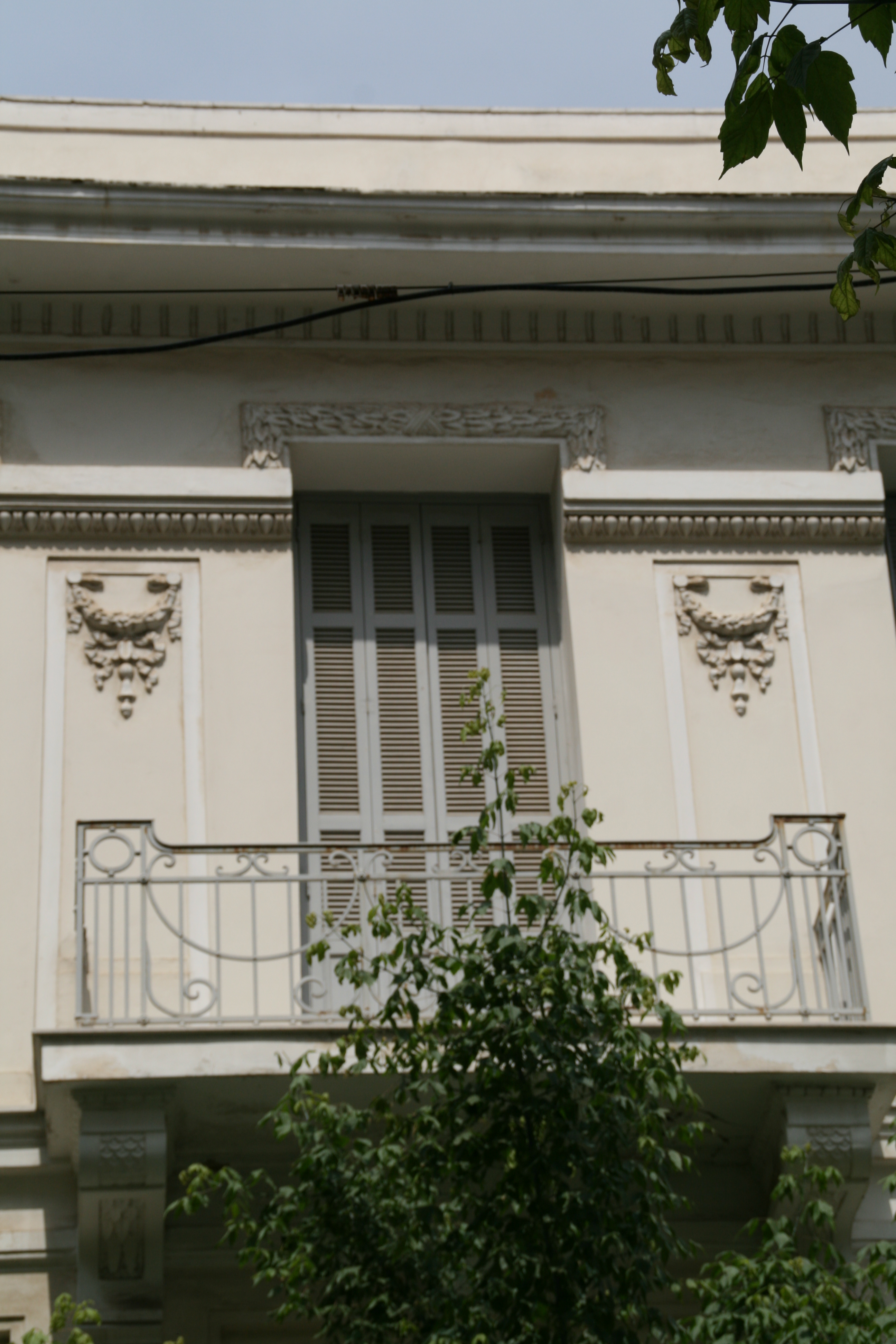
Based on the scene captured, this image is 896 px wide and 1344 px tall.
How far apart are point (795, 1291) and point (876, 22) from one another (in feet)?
14.3

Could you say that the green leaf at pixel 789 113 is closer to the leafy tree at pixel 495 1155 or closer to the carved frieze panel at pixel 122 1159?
the leafy tree at pixel 495 1155

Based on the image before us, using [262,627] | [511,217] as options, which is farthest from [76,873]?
[511,217]

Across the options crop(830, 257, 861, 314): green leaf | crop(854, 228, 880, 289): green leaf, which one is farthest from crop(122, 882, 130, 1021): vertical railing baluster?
crop(854, 228, 880, 289): green leaf

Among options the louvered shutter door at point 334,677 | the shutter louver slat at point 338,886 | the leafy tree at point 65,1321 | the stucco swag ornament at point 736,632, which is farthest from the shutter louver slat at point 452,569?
the leafy tree at point 65,1321

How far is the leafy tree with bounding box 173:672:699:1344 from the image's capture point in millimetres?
6449

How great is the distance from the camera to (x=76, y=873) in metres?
8.21

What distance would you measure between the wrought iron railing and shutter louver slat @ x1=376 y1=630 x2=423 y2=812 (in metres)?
0.46

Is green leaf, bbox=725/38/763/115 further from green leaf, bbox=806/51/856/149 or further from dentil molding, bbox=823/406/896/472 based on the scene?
dentil molding, bbox=823/406/896/472

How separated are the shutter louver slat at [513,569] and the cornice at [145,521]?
1087mm

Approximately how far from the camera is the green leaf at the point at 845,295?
4391mm

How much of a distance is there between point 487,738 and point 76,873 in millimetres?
2188

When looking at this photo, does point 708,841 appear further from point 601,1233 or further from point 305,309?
point 305,309

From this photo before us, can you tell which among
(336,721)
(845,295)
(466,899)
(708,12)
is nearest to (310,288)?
(336,721)

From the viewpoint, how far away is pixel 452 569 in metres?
10.2
